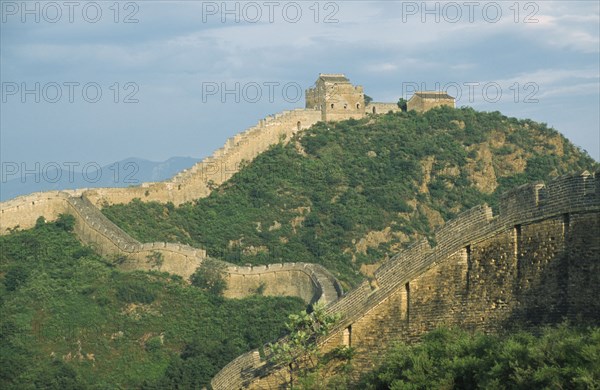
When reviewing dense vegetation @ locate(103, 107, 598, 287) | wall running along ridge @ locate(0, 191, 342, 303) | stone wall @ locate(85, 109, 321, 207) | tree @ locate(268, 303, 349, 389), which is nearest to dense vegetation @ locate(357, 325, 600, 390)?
tree @ locate(268, 303, 349, 389)

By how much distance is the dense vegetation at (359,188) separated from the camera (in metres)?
62.3

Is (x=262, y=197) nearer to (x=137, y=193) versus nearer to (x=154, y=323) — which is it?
(x=137, y=193)

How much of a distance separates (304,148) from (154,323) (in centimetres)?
2250

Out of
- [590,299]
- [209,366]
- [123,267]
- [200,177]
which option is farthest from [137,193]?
[590,299]

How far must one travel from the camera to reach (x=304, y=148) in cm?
7181

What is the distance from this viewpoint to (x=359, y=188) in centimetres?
6888

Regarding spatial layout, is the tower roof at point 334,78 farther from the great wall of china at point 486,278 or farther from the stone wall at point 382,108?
the great wall of china at point 486,278

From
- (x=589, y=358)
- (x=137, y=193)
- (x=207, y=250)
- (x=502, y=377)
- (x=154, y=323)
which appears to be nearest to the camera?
(x=589, y=358)

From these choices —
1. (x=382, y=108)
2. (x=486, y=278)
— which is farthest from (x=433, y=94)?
(x=486, y=278)

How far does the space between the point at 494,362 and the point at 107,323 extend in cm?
3249

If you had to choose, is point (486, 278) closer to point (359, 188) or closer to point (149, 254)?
point (149, 254)

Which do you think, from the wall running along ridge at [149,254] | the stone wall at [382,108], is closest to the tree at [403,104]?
the stone wall at [382,108]

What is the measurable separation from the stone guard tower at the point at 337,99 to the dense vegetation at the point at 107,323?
20026mm

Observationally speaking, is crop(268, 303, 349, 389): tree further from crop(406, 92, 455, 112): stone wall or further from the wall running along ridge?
crop(406, 92, 455, 112): stone wall
